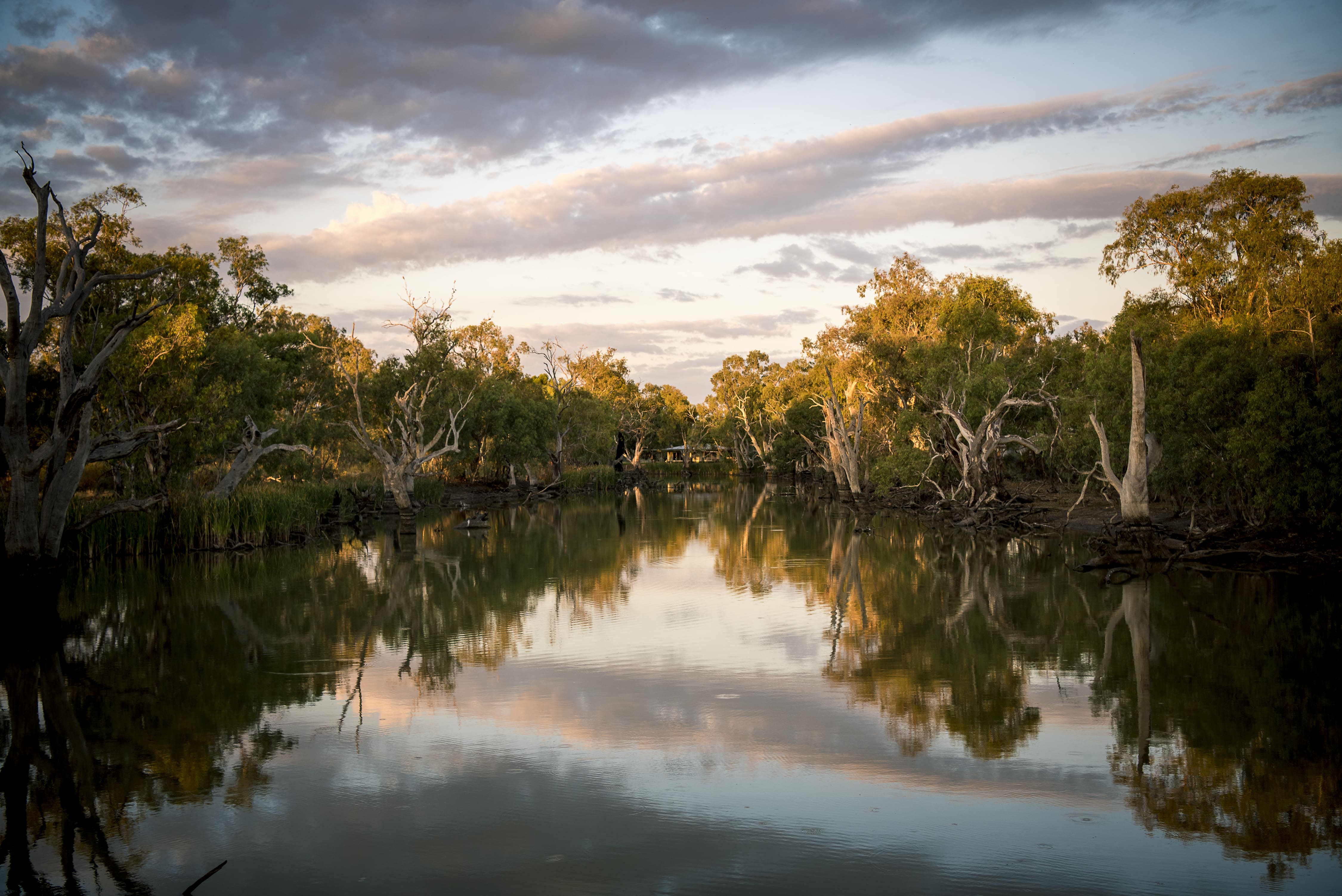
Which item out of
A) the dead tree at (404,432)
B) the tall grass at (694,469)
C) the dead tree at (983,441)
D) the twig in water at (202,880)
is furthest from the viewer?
the tall grass at (694,469)

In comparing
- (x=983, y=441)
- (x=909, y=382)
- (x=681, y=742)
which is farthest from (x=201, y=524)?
(x=909, y=382)

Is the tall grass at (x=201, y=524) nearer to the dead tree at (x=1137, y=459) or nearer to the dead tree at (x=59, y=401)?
the dead tree at (x=59, y=401)

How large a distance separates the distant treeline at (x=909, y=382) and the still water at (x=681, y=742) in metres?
6.03

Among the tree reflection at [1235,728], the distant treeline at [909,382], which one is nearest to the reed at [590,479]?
the distant treeline at [909,382]

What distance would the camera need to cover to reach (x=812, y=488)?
66188 millimetres

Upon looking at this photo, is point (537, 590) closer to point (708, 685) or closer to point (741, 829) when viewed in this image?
point (708, 685)

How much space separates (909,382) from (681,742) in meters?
37.8

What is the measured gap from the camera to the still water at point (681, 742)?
634 centimetres

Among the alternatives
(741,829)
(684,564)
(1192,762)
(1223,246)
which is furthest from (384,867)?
(1223,246)

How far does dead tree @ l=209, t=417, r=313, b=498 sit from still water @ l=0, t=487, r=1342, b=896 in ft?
34.4

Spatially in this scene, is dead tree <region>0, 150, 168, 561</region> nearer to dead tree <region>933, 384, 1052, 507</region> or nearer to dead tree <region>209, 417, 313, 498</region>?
dead tree <region>209, 417, 313, 498</region>

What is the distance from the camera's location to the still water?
249 inches

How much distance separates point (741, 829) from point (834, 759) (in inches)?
71.7

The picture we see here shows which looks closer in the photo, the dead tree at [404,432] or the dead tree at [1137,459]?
the dead tree at [1137,459]
